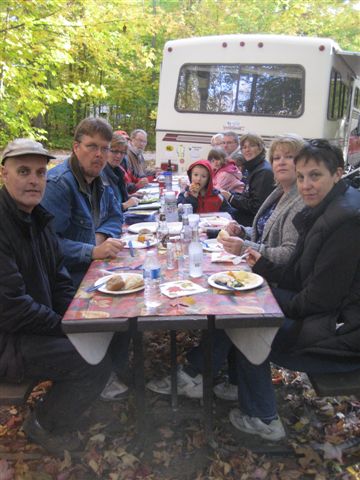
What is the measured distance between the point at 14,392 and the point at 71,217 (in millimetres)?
1356

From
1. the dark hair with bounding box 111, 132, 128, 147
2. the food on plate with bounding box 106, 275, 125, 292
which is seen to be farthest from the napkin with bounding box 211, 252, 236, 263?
the dark hair with bounding box 111, 132, 128, 147

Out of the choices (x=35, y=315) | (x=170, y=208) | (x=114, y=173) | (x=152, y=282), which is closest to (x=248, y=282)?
(x=152, y=282)

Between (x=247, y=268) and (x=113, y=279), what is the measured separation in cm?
86

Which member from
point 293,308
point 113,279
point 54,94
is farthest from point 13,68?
point 293,308

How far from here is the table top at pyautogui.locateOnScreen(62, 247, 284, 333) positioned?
2.00 meters

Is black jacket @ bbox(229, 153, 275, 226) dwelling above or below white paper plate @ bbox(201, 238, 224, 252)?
above

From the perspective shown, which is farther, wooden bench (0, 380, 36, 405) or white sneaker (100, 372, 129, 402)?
white sneaker (100, 372, 129, 402)

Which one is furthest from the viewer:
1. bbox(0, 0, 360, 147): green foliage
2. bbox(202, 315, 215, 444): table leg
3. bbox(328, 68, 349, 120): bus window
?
bbox(328, 68, 349, 120): bus window

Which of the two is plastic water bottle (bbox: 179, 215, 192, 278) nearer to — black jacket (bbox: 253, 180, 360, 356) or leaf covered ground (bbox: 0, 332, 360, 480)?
black jacket (bbox: 253, 180, 360, 356)

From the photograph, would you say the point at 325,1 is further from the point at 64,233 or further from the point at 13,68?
the point at 64,233

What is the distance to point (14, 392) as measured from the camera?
223 centimetres

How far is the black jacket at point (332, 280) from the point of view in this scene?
2.23 m

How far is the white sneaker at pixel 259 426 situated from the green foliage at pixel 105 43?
4727 mm

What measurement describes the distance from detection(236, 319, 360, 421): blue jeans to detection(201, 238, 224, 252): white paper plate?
32.6 inches
